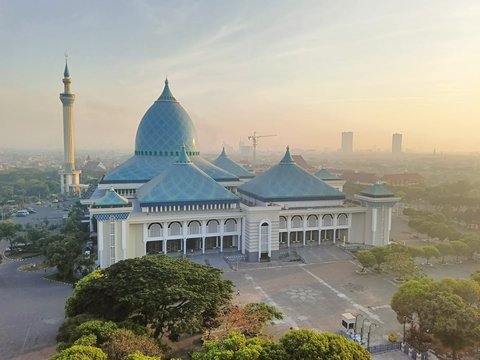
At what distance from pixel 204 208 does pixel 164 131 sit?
15.0m

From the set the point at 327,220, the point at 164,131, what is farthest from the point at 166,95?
the point at 327,220

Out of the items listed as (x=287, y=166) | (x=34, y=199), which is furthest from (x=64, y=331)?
(x=34, y=199)

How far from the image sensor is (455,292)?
24609 millimetres

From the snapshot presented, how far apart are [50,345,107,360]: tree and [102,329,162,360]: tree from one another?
2.05 ft

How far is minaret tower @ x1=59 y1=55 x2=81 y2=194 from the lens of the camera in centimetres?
8088

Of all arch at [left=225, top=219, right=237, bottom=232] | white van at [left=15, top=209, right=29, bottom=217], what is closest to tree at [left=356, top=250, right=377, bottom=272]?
arch at [left=225, top=219, right=237, bottom=232]

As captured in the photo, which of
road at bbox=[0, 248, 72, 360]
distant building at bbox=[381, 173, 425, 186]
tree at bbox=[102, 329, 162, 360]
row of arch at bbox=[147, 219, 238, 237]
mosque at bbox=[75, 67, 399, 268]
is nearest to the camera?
tree at bbox=[102, 329, 162, 360]

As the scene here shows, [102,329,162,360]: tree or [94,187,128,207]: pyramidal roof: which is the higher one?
[94,187,128,207]: pyramidal roof

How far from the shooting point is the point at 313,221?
45469mm

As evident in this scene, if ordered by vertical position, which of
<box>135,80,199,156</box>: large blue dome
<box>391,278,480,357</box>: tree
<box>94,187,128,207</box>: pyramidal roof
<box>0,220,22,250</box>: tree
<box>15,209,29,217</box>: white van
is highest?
<box>135,80,199,156</box>: large blue dome

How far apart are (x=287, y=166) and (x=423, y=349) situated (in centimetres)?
2878

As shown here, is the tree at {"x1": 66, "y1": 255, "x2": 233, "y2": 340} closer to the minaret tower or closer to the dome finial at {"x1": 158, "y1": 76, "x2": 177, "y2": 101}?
the dome finial at {"x1": 158, "y1": 76, "x2": 177, "y2": 101}

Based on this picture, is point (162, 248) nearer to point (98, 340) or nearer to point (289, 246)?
point (289, 246)

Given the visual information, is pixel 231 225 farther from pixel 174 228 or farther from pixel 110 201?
pixel 110 201
